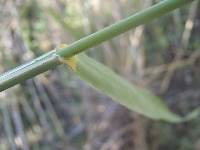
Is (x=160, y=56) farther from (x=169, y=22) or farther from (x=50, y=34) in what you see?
(x=50, y=34)

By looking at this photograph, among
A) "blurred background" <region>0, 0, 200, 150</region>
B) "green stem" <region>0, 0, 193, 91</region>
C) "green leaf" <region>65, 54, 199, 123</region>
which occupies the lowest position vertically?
"blurred background" <region>0, 0, 200, 150</region>

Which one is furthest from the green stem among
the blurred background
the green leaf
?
the blurred background

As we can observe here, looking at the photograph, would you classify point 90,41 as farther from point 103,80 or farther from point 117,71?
point 117,71

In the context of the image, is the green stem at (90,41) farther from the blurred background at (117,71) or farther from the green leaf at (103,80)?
the blurred background at (117,71)

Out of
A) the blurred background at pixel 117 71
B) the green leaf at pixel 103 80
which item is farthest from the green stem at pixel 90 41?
the blurred background at pixel 117 71

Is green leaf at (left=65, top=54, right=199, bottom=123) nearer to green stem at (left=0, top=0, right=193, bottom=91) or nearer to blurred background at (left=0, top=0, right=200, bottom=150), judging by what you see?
green stem at (left=0, top=0, right=193, bottom=91)
